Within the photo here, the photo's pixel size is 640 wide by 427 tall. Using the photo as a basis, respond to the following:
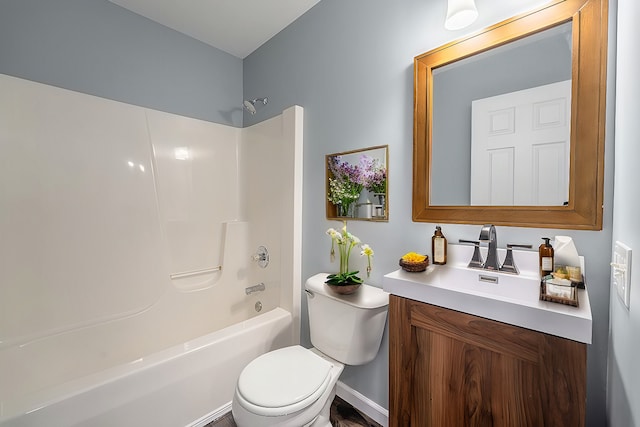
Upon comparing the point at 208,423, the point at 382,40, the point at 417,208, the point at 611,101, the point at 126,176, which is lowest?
the point at 208,423

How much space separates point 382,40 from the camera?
142 centimetres

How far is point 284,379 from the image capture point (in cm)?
114

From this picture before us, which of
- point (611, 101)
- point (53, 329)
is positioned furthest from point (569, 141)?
point (53, 329)

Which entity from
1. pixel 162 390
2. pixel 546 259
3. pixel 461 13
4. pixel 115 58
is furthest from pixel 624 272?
pixel 115 58

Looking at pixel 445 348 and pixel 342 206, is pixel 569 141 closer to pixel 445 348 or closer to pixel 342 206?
pixel 445 348

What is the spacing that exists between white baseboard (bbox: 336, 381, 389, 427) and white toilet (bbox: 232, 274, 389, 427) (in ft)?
0.99

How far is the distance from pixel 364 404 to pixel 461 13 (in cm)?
198

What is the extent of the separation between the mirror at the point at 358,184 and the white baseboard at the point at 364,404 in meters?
1.04

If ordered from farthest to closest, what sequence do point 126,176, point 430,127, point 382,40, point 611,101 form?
point 126,176
point 382,40
point 430,127
point 611,101

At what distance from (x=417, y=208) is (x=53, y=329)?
84.4 inches

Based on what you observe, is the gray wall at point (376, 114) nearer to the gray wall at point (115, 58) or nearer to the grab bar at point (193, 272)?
the gray wall at point (115, 58)

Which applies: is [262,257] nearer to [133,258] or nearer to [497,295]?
[133,258]

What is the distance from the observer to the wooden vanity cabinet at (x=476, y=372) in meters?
0.67

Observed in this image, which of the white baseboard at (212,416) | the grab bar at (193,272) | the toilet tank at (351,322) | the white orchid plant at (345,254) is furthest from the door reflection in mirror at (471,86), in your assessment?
the grab bar at (193,272)
